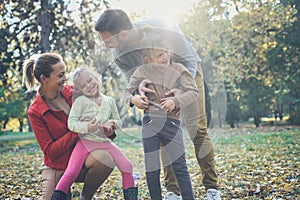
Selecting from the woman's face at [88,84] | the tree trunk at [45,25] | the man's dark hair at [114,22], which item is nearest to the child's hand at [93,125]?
the woman's face at [88,84]

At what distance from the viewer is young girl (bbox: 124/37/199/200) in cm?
270

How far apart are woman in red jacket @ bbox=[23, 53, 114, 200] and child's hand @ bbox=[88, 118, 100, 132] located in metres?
0.20

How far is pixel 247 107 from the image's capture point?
746 inches

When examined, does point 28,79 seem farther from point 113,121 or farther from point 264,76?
point 264,76

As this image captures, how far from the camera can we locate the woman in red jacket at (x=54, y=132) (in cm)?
294

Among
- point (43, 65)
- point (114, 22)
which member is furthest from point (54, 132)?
point (114, 22)

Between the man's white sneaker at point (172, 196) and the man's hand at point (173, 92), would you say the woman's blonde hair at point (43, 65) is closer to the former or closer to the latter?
the man's hand at point (173, 92)

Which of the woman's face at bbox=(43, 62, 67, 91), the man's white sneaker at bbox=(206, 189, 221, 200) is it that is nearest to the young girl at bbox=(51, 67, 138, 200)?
the woman's face at bbox=(43, 62, 67, 91)

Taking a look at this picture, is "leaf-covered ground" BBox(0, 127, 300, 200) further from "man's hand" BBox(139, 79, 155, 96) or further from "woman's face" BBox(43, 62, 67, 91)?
"woman's face" BBox(43, 62, 67, 91)

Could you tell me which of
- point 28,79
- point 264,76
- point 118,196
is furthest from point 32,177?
point 264,76

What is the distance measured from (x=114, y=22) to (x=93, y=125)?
73 cm

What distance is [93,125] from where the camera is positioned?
9.16 feet

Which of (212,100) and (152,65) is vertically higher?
(152,65)

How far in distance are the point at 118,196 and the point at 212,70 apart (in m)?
1.65
